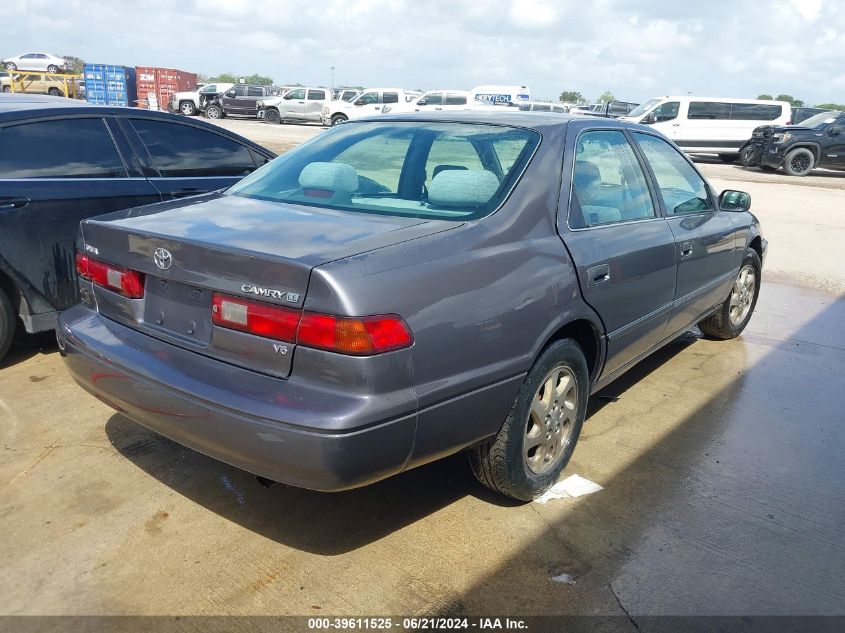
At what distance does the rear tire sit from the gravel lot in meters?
0.18

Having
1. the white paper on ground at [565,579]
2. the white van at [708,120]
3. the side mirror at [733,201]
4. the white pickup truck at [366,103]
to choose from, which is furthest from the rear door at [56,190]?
the white pickup truck at [366,103]

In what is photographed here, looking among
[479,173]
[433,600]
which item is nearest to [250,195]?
[479,173]

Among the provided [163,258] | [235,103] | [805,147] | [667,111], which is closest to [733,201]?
[163,258]

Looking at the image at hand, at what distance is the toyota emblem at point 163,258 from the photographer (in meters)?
2.59

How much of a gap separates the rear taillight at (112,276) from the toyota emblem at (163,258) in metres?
0.18

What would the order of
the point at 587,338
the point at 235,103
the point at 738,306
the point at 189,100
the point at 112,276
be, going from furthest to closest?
the point at 189,100
the point at 235,103
the point at 738,306
the point at 587,338
the point at 112,276

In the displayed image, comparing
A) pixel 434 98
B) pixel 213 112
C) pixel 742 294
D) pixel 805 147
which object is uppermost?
pixel 434 98

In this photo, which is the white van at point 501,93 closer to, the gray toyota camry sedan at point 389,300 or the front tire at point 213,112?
the front tire at point 213,112

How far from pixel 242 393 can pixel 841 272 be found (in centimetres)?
777

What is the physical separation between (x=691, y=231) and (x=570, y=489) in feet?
5.91

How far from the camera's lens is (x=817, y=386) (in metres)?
4.64

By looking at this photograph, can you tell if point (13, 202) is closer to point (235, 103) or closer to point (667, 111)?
point (667, 111)

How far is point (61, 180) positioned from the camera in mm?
4348

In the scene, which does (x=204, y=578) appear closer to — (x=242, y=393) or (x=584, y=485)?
(x=242, y=393)
